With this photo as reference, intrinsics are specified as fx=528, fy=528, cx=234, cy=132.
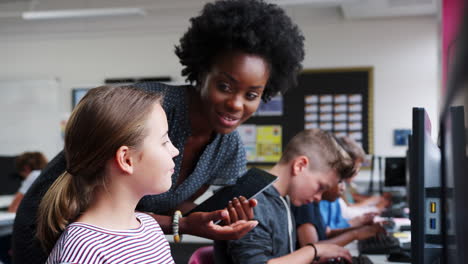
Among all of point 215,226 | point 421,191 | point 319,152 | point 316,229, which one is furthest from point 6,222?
point 421,191

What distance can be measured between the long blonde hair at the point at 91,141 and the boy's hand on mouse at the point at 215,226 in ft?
1.07

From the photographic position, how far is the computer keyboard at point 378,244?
6.76ft

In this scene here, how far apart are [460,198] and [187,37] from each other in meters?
1.04

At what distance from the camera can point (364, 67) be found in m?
5.69

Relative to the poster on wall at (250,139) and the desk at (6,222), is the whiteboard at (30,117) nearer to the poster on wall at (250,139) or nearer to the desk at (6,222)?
the poster on wall at (250,139)

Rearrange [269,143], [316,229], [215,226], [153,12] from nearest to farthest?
[215,226] → [316,229] → [269,143] → [153,12]

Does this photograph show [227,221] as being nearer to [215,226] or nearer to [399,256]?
[215,226]

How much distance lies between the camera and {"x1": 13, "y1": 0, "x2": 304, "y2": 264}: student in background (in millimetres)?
1279

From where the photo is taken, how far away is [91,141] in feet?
3.20

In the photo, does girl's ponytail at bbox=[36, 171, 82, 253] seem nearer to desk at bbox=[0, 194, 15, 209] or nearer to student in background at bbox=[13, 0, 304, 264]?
student in background at bbox=[13, 0, 304, 264]

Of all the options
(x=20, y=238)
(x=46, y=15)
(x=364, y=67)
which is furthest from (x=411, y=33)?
(x=20, y=238)

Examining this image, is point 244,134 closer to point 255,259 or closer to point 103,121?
point 255,259

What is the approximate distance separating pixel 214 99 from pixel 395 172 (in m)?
2.61

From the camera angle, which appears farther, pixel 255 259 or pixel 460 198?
pixel 255 259
